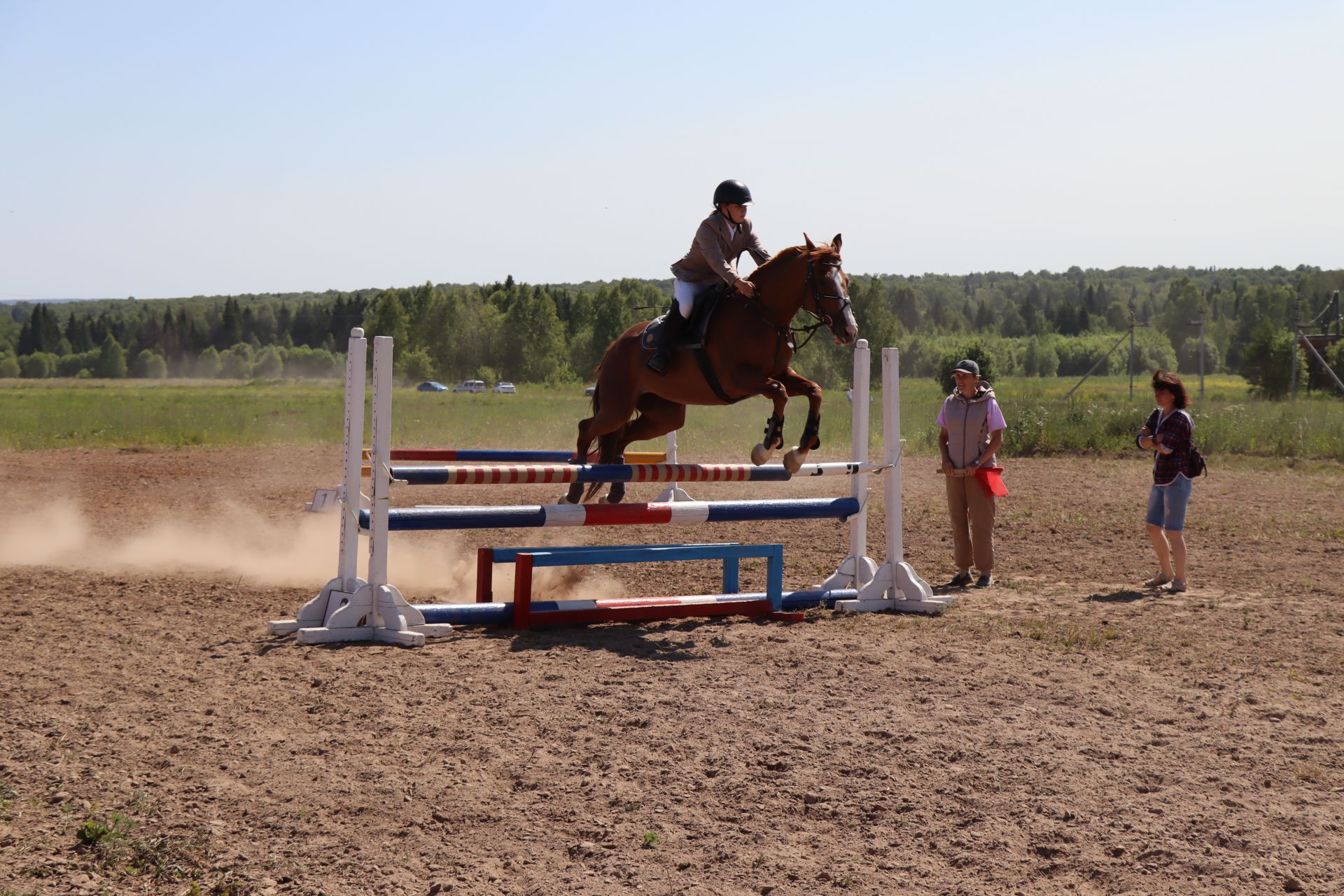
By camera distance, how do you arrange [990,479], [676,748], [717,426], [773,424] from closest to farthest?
[676,748]
[773,424]
[990,479]
[717,426]

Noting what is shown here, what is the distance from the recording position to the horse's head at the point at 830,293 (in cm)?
691

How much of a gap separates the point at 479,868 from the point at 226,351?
125 metres

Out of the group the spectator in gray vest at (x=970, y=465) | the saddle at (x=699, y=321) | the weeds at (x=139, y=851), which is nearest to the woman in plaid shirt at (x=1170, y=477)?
the spectator in gray vest at (x=970, y=465)

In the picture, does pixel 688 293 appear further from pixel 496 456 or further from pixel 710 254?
pixel 496 456

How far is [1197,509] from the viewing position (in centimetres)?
1450

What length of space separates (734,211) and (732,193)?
135 mm

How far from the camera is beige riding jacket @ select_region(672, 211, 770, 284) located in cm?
739

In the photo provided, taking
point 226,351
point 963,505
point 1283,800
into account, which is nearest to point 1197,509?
point 963,505

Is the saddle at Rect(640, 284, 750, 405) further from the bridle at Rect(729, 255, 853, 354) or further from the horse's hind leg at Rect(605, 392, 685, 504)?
the horse's hind leg at Rect(605, 392, 685, 504)

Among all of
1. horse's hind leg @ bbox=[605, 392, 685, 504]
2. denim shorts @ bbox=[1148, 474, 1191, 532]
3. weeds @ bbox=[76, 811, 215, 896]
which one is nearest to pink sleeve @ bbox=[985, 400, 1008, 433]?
denim shorts @ bbox=[1148, 474, 1191, 532]

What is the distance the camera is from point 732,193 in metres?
7.44

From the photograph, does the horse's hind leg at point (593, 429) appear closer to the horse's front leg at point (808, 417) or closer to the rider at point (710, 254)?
the rider at point (710, 254)

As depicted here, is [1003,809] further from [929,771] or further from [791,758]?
[791,758]

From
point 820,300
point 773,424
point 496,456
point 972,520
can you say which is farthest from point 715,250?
point 972,520
